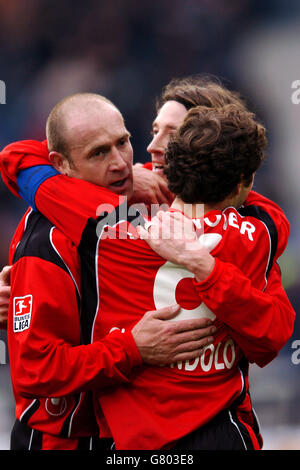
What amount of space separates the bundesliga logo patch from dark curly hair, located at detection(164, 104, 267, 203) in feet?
1.60

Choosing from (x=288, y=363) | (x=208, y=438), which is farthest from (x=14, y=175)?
(x=288, y=363)

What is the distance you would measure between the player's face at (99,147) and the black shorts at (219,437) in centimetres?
73

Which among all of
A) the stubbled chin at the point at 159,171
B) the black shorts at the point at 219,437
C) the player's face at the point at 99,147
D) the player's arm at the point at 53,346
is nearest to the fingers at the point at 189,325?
the player's arm at the point at 53,346

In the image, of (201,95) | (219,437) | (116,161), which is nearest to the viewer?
(219,437)

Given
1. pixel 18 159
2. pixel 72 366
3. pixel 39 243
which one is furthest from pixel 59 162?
pixel 72 366

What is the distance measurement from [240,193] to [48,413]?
82 cm

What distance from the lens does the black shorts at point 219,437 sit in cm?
154

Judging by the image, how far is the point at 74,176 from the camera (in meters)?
1.76

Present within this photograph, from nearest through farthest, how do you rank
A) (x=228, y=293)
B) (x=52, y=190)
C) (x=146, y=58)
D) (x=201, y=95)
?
(x=228, y=293), (x=52, y=190), (x=201, y=95), (x=146, y=58)

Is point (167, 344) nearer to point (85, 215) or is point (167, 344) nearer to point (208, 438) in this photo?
point (208, 438)

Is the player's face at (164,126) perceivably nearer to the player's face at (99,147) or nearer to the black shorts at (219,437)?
the player's face at (99,147)

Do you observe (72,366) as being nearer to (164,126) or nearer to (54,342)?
(54,342)

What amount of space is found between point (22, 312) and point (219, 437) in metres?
0.61

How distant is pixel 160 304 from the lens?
1.58 meters
